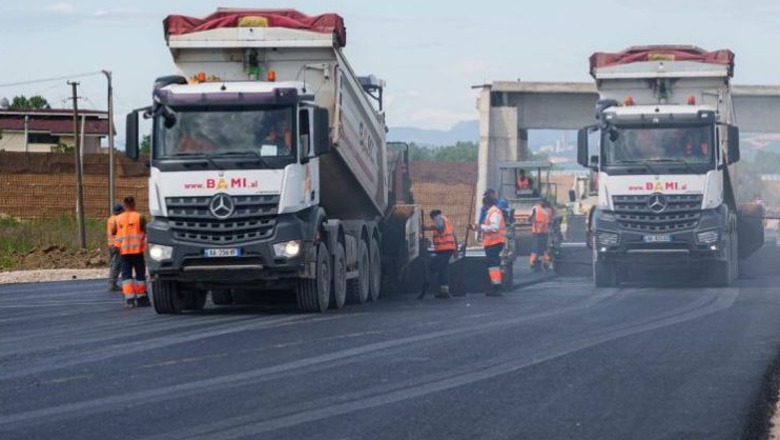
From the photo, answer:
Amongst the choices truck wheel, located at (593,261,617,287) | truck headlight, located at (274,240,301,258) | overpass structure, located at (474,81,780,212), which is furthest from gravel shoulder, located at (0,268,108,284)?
overpass structure, located at (474,81,780,212)

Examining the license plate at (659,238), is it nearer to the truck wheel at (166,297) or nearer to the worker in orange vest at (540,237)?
the worker in orange vest at (540,237)

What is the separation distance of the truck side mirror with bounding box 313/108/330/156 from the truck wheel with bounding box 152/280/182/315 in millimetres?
2473

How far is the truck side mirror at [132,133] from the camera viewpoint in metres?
19.0

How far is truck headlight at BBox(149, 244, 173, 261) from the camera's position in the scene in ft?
63.5

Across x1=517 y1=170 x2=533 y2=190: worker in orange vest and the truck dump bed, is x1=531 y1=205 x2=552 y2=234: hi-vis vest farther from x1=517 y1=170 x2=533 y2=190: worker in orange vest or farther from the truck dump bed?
the truck dump bed

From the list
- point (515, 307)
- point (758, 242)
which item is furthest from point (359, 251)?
point (758, 242)

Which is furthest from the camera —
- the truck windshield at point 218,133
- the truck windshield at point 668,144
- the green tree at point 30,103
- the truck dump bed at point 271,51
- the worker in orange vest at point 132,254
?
the green tree at point 30,103

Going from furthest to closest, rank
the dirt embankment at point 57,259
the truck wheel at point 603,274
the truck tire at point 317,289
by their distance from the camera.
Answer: the dirt embankment at point 57,259, the truck wheel at point 603,274, the truck tire at point 317,289

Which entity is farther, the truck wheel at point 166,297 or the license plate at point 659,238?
the license plate at point 659,238

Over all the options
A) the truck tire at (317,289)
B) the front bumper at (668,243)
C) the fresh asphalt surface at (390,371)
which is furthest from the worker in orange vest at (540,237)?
the truck tire at (317,289)

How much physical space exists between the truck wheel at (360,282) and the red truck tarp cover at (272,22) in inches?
130

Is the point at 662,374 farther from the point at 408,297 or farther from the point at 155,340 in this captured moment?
the point at 408,297

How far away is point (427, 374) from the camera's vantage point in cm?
1288

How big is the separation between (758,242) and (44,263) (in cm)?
1692
